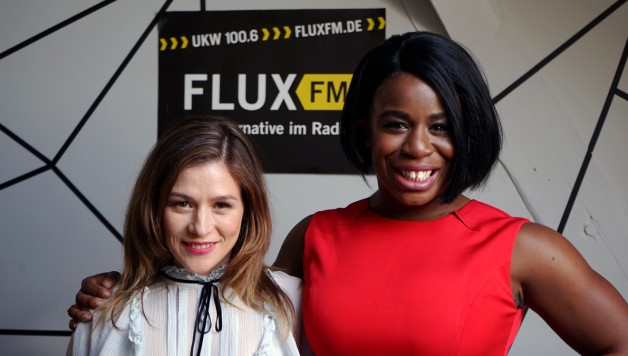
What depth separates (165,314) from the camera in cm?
152

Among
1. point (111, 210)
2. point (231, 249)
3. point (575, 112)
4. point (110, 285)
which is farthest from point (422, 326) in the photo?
point (111, 210)

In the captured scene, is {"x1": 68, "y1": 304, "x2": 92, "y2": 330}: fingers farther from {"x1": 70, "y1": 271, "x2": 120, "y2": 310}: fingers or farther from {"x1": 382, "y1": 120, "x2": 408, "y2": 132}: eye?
{"x1": 382, "y1": 120, "x2": 408, "y2": 132}: eye

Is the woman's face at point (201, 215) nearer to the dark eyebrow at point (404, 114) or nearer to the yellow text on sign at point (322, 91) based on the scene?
the dark eyebrow at point (404, 114)

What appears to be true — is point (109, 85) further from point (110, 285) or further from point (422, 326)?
point (422, 326)

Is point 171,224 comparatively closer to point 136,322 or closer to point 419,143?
point 136,322

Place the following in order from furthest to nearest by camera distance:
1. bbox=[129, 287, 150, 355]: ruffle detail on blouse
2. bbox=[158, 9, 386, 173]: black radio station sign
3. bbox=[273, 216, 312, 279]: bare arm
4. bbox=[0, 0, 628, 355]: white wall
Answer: bbox=[158, 9, 386, 173]: black radio station sign
bbox=[0, 0, 628, 355]: white wall
bbox=[273, 216, 312, 279]: bare arm
bbox=[129, 287, 150, 355]: ruffle detail on blouse

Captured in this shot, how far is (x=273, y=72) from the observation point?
2600 mm

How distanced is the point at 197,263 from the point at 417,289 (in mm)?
422

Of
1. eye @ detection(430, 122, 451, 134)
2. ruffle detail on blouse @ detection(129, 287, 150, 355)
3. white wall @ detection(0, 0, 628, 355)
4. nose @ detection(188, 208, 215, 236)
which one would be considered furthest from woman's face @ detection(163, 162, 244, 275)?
white wall @ detection(0, 0, 628, 355)

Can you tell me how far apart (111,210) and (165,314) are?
1220mm

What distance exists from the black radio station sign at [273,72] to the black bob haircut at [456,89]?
3.60ft

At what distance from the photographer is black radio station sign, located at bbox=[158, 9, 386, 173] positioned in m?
2.56

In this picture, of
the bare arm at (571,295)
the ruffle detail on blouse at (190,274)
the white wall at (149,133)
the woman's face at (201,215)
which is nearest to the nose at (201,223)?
the woman's face at (201,215)

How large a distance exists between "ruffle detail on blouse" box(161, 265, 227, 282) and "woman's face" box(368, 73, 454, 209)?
39 cm
